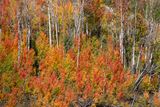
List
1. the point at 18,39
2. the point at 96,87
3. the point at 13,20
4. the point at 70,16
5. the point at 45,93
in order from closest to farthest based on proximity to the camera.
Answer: the point at 45,93
the point at 96,87
the point at 18,39
the point at 13,20
the point at 70,16

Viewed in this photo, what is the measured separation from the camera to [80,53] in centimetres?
3994

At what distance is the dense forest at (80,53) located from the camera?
33156mm

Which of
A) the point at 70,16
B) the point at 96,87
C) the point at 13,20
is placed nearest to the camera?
the point at 96,87

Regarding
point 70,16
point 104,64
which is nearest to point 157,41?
point 104,64

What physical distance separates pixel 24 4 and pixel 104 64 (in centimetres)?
961

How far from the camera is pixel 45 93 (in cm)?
3250

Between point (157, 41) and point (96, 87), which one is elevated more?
point (157, 41)

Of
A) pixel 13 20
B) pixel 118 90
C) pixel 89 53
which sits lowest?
pixel 118 90

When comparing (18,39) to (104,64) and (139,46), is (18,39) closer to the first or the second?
(104,64)

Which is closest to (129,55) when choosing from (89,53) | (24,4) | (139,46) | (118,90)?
(139,46)

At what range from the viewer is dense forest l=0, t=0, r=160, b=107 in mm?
Answer: 33156

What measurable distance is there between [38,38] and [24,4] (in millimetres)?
3497

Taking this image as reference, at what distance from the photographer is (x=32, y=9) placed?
140 ft

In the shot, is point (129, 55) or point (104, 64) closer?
point (104, 64)
